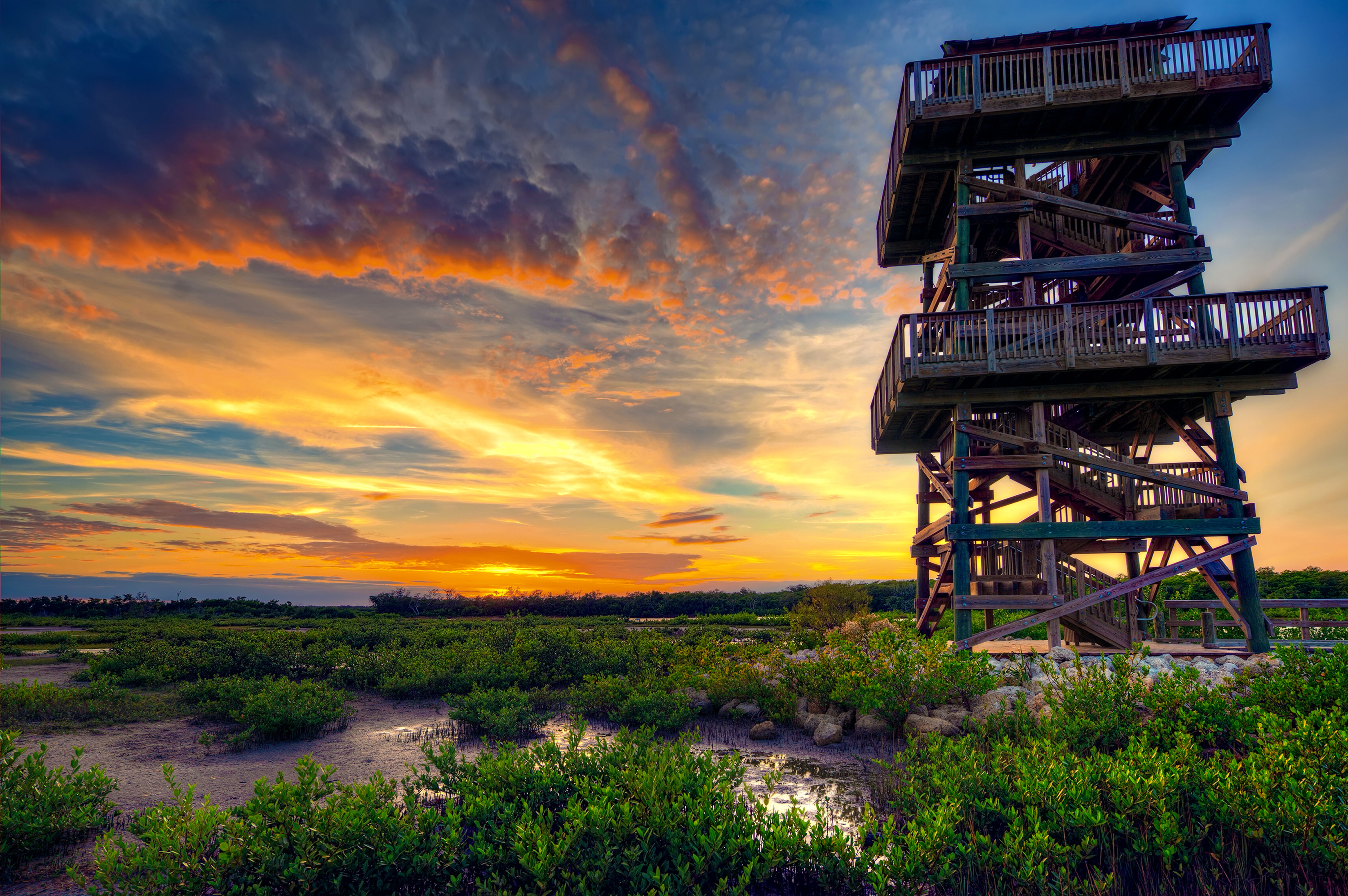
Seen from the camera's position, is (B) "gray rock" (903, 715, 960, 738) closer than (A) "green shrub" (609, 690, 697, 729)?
Yes

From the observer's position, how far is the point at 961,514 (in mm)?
13875

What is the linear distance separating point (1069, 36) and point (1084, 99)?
2.46 metres

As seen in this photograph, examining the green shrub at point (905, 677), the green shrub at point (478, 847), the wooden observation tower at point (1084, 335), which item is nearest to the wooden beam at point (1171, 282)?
the wooden observation tower at point (1084, 335)

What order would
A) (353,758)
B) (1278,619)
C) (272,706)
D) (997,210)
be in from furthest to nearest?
(1278,619) < (997,210) < (272,706) < (353,758)

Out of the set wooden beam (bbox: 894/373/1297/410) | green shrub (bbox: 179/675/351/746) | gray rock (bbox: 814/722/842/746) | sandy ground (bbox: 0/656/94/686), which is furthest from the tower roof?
sandy ground (bbox: 0/656/94/686)

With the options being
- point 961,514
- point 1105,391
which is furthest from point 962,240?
point 961,514

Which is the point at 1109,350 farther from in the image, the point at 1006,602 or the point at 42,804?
the point at 42,804

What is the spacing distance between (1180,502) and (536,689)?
14.3 m

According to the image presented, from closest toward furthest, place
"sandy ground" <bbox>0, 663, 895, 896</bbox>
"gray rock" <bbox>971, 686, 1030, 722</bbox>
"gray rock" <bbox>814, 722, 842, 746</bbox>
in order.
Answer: "sandy ground" <bbox>0, 663, 895, 896</bbox> → "gray rock" <bbox>971, 686, 1030, 722</bbox> → "gray rock" <bbox>814, 722, 842, 746</bbox>

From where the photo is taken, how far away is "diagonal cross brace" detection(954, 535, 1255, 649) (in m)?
13.0

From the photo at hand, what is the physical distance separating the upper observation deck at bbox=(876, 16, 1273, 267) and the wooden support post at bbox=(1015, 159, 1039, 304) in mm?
311

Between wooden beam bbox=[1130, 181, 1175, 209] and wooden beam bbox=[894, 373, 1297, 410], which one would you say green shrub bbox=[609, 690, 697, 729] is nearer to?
wooden beam bbox=[894, 373, 1297, 410]

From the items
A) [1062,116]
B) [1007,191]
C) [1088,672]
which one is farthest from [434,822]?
[1062,116]

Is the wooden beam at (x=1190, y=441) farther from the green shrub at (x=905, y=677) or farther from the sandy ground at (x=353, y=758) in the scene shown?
the sandy ground at (x=353, y=758)
